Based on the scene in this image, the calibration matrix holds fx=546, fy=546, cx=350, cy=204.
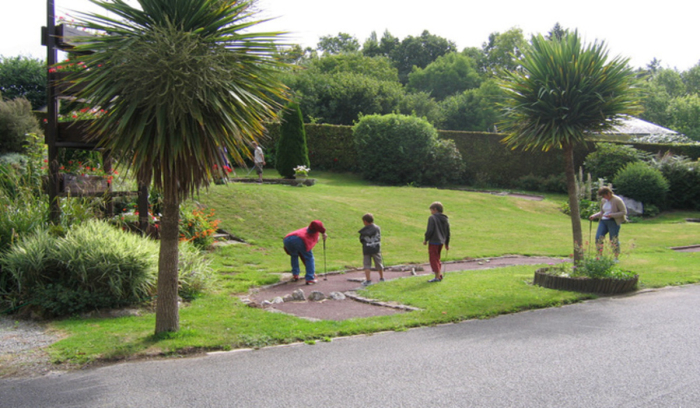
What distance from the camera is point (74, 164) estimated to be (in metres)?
11.3

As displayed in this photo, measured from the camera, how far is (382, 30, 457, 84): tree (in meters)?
77.1

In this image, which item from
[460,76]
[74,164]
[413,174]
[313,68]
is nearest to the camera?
[74,164]

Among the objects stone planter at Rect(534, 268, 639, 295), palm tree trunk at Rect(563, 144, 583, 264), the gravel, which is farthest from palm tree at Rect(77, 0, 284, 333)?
palm tree trunk at Rect(563, 144, 583, 264)

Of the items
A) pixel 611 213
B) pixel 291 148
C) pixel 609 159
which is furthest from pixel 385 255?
pixel 609 159

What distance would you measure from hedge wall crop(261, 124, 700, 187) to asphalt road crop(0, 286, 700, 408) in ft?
76.5

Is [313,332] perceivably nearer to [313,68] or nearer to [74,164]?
[74,164]

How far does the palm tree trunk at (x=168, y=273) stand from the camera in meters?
6.72

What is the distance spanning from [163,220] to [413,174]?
2174cm

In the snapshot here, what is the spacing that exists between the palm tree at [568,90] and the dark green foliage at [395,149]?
664 inches

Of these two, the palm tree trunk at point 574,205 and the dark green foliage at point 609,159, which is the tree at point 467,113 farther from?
the palm tree trunk at point 574,205

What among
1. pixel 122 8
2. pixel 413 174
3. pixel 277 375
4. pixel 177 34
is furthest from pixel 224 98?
pixel 413 174

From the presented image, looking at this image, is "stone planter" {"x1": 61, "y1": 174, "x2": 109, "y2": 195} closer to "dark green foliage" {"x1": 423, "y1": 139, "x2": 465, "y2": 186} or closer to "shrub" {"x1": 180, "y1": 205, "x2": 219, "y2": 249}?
"shrub" {"x1": 180, "y1": 205, "x2": 219, "y2": 249}

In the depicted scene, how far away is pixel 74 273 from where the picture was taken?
26.5 ft

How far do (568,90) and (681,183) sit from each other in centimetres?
2001
